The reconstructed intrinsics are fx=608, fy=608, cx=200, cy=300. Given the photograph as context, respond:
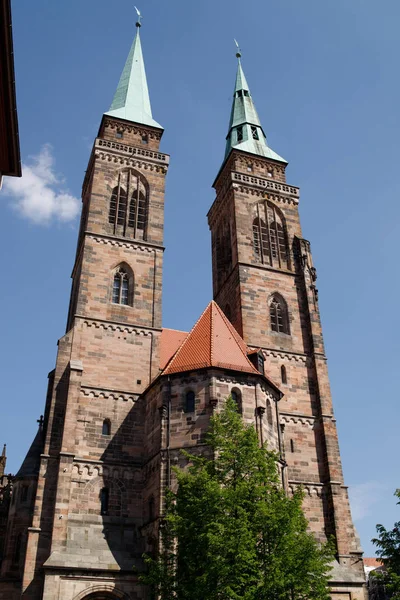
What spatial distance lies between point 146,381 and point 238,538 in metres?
11.4

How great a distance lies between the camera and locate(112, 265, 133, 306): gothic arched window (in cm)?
2730

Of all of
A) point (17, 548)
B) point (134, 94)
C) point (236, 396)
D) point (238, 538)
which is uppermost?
point (134, 94)

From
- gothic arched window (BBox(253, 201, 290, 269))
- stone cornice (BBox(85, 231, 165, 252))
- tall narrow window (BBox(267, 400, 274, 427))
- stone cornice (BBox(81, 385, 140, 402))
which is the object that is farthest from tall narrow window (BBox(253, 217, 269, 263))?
stone cornice (BBox(81, 385, 140, 402))

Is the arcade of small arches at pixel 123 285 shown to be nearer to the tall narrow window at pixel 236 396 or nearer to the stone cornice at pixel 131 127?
the tall narrow window at pixel 236 396

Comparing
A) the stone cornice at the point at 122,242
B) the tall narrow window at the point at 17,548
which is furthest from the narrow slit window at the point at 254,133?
the tall narrow window at the point at 17,548

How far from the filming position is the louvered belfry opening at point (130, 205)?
96.4 feet

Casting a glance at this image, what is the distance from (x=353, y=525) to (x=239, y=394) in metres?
7.71

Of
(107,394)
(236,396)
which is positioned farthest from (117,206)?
(236,396)

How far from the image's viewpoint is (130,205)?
3025 cm

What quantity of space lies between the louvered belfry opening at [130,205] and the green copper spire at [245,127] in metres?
7.25

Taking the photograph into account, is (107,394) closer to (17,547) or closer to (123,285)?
(123,285)

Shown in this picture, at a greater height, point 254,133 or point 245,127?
point 245,127

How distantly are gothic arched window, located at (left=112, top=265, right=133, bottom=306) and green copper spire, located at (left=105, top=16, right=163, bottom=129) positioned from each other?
10554 millimetres

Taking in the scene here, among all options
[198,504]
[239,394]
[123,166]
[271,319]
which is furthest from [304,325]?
[198,504]
